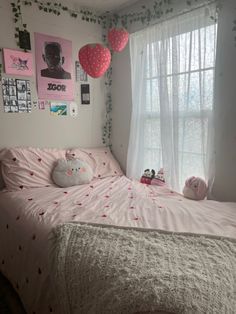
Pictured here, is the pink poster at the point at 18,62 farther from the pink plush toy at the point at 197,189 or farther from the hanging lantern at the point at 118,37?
the pink plush toy at the point at 197,189

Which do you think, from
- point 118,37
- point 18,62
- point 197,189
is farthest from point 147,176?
point 18,62

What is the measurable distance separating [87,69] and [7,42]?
0.79 m

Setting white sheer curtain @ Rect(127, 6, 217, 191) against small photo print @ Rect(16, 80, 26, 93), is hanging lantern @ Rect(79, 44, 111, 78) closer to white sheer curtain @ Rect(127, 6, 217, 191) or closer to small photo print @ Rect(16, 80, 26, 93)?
white sheer curtain @ Rect(127, 6, 217, 191)

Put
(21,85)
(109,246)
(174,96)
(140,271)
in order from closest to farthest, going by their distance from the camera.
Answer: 1. (140,271)
2. (109,246)
3. (174,96)
4. (21,85)

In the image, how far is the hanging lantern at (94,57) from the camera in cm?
221

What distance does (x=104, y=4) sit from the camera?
2658 millimetres

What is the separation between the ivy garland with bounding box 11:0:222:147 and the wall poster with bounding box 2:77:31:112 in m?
0.41

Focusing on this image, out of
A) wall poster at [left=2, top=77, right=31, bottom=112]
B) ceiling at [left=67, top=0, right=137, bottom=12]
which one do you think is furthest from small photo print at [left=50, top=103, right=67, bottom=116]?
ceiling at [left=67, top=0, right=137, bottom=12]

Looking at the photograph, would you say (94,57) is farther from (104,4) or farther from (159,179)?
(159,179)

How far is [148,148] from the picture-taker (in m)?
2.71

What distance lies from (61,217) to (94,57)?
141 centimetres

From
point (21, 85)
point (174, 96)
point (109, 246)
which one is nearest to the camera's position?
point (109, 246)

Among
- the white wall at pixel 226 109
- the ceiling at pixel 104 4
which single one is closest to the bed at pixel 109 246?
the white wall at pixel 226 109

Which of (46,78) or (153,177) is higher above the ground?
(46,78)
